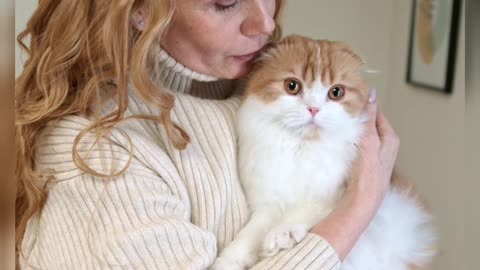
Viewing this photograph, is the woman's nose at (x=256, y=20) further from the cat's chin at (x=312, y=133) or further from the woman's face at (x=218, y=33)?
the cat's chin at (x=312, y=133)

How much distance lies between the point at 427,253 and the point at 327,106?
0.40 metres

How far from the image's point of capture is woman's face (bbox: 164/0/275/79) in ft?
3.39

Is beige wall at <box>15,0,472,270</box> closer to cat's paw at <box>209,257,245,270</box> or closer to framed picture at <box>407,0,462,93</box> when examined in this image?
framed picture at <box>407,0,462,93</box>

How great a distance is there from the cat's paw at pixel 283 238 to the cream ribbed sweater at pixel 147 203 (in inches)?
0.9

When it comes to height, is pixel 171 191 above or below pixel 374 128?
below

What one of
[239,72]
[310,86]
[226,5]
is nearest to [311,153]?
[310,86]

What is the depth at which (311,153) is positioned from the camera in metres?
1.06

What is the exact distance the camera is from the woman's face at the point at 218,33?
3.39 ft

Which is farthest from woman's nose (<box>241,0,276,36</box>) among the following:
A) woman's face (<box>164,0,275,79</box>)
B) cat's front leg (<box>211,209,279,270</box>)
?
cat's front leg (<box>211,209,279,270</box>)

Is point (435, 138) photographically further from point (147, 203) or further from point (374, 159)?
point (147, 203)

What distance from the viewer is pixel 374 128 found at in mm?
1103

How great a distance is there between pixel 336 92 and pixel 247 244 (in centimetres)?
38

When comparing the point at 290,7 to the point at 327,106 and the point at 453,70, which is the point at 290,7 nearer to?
the point at 327,106

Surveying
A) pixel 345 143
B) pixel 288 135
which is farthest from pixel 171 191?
pixel 345 143
